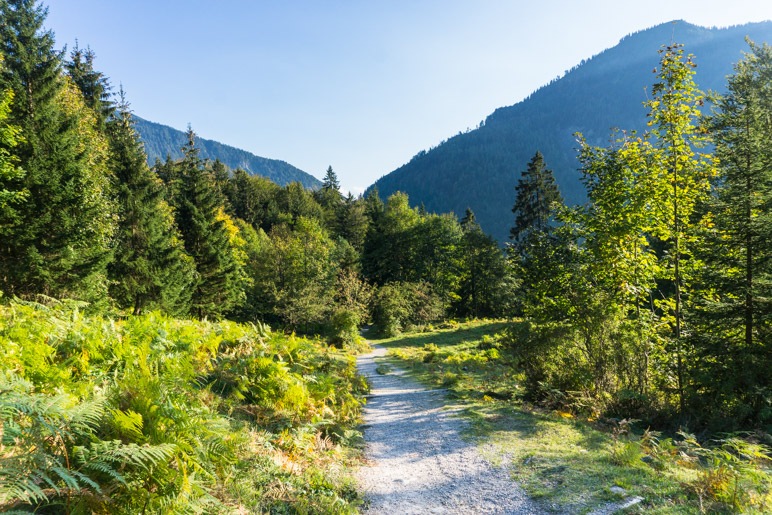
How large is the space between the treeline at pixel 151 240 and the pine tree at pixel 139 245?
7 cm

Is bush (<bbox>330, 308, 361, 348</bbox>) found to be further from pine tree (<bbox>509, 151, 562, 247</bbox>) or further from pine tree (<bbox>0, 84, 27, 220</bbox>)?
pine tree (<bbox>509, 151, 562, 247</bbox>)

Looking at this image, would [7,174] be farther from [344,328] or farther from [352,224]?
[352,224]

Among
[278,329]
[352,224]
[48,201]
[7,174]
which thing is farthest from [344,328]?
[352,224]

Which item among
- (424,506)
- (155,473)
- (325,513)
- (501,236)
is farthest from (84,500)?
(501,236)

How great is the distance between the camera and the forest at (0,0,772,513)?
2.76 meters

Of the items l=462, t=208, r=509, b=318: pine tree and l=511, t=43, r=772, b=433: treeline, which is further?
l=462, t=208, r=509, b=318: pine tree

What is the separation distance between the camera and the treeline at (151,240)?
15406 mm

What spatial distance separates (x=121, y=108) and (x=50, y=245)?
23.0 metres

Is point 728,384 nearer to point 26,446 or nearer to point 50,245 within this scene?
point 26,446

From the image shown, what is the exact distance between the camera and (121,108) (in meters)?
32.4

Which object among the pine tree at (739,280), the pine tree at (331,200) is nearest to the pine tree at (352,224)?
the pine tree at (331,200)

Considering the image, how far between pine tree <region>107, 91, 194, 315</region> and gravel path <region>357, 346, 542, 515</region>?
64.9ft

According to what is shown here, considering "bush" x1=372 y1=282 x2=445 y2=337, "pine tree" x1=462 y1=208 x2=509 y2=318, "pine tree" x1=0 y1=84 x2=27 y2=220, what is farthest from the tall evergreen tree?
"pine tree" x1=0 y1=84 x2=27 y2=220

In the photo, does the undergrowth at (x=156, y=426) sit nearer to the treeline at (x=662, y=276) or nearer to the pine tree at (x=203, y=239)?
the treeline at (x=662, y=276)
